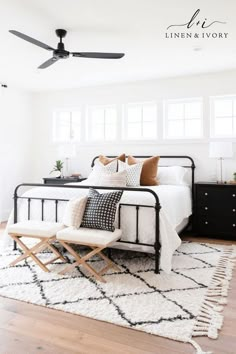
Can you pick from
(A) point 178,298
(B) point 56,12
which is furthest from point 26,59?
(A) point 178,298

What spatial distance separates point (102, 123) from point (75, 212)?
3.09 m

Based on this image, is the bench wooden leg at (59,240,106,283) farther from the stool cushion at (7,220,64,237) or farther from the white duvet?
the white duvet

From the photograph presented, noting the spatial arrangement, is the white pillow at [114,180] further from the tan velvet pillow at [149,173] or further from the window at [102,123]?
the window at [102,123]

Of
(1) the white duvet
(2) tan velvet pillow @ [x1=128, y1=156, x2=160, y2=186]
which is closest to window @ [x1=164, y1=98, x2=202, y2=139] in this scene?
(2) tan velvet pillow @ [x1=128, y1=156, x2=160, y2=186]

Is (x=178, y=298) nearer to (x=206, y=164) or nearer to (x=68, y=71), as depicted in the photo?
(x=206, y=164)

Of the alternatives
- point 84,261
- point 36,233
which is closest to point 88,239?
point 84,261

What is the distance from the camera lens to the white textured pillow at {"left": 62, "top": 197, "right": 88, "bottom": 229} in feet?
9.00

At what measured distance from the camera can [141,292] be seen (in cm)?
236

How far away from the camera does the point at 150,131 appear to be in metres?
5.14

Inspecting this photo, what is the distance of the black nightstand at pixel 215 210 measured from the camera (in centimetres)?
403

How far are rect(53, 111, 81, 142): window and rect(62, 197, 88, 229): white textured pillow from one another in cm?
307

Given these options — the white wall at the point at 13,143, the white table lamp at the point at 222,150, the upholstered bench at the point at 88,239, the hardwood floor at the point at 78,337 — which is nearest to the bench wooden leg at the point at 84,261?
the upholstered bench at the point at 88,239

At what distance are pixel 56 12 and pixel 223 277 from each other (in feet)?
9.46

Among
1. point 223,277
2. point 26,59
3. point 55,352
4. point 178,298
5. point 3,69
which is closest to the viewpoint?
point 55,352
